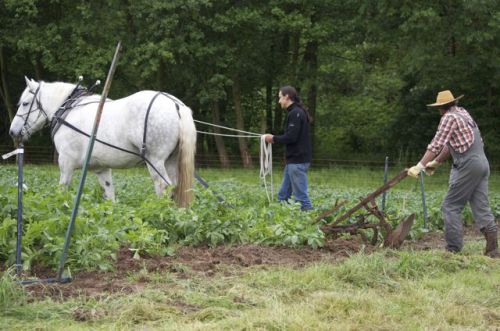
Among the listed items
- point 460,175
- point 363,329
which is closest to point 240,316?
point 363,329

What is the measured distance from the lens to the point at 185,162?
9266 millimetres

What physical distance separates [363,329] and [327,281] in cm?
120

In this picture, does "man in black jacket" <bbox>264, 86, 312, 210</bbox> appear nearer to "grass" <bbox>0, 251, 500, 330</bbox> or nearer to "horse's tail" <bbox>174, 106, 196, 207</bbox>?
"horse's tail" <bbox>174, 106, 196, 207</bbox>

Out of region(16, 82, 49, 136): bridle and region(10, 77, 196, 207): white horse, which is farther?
region(16, 82, 49, 136): bridle

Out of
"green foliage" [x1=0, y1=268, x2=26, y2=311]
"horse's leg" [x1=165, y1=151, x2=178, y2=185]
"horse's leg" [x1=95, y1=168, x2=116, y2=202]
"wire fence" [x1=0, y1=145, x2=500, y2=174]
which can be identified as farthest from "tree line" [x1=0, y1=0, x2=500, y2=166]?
"green foliage" [x1=0, y1=268, x2=26, y2=311]

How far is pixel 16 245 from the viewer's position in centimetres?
598

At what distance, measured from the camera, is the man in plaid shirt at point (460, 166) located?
7500mm

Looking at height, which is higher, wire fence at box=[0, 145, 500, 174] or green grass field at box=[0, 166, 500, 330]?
green grass field at box=[0, 166, 500, 330]

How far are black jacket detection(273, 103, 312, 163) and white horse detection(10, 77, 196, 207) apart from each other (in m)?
1.29

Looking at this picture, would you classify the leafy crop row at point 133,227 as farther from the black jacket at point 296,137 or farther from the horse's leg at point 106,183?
the horse's leg at point 106,183

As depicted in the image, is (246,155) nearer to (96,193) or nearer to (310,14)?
(310,14)

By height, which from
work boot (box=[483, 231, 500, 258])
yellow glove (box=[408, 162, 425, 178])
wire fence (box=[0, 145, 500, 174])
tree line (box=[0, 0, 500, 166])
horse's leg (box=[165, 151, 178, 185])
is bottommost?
wire fence (box=[0, 145, 500, 174])

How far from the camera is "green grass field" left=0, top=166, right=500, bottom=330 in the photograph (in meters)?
4.77

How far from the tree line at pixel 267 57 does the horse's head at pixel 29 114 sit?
1193 cm
